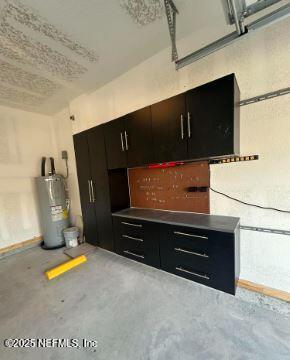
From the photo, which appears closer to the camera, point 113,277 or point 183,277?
point 183,277

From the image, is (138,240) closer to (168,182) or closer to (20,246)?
(168,182)

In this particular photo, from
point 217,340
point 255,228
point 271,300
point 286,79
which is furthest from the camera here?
point 255,228

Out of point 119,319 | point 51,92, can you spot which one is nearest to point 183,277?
point 119,319

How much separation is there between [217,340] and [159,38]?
114 inches

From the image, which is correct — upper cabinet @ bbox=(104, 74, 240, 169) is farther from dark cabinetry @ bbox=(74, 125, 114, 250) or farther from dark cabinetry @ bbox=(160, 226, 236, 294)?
dark cabinetry @ bbox=(160, 226, 236, 294)

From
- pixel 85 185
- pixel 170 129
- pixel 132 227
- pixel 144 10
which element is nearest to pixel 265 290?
pixel 132 227

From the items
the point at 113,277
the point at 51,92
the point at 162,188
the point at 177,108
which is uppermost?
the point at 51,92

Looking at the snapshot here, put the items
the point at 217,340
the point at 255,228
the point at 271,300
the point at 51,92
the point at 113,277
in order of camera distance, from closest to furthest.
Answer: the point at 217,340 → the point at 271,300 → the point at 255,228 → the point at 113,277 → the point at 51,92

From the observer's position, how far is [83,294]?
181cm

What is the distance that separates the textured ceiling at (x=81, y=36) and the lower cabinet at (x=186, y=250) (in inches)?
81.3

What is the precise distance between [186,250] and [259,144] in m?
1.29

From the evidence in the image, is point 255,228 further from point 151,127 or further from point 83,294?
point 83,294

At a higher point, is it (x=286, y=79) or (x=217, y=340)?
(x=286, y=79)

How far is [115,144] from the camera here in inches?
88.4
